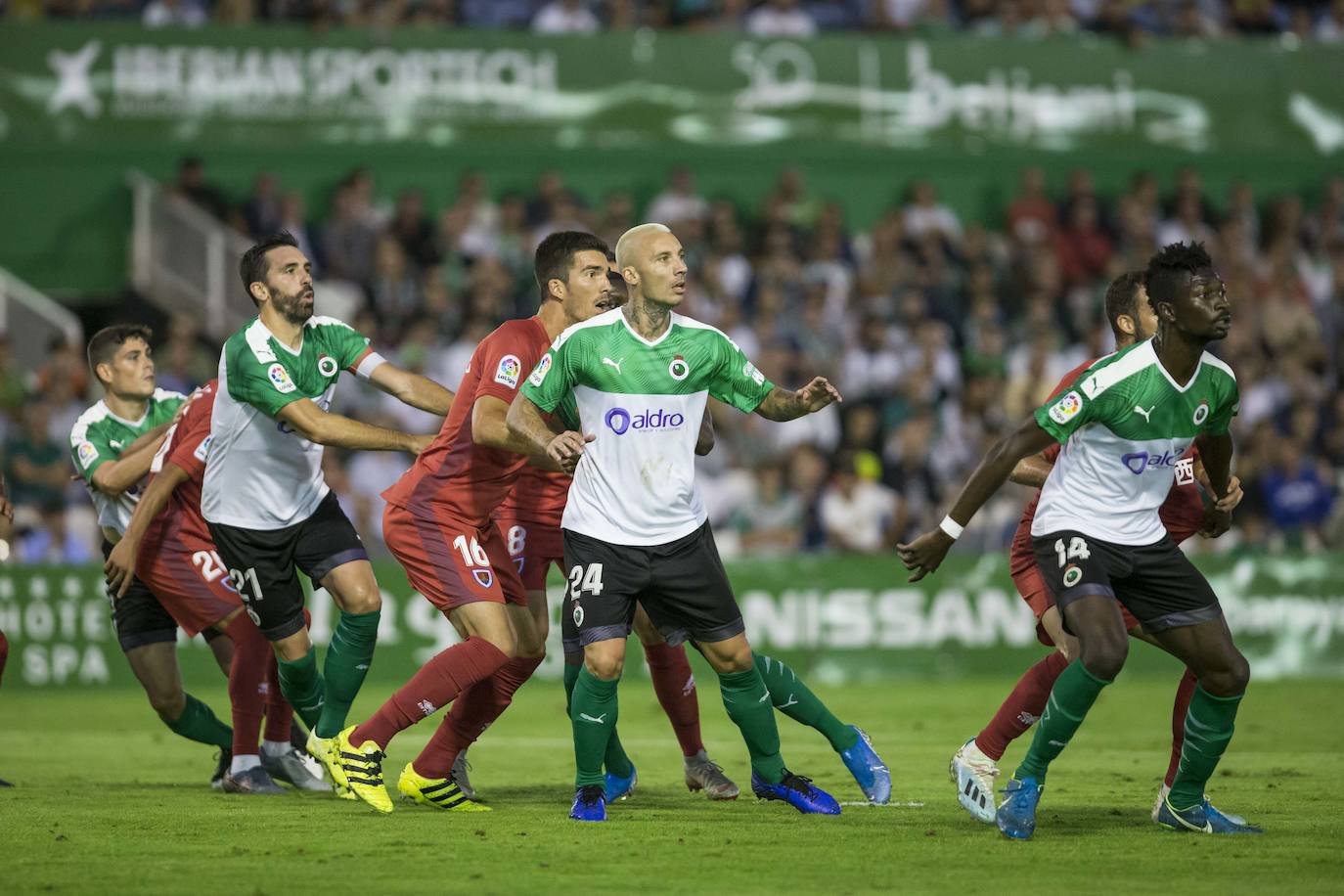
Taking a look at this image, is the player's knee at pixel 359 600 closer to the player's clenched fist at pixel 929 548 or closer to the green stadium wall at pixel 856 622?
the player's clenched fist at pixel 929 548

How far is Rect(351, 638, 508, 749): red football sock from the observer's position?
8.13 metres

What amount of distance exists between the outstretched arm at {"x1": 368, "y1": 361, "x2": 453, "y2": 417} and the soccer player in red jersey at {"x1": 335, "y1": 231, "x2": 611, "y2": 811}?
28cm

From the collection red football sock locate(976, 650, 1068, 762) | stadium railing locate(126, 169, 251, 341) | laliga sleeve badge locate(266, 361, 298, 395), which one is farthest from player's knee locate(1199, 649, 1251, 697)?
stadium railing locate(126, 169, 251, 341)

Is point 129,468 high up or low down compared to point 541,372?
down

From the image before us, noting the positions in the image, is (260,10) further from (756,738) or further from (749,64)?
(756,738)

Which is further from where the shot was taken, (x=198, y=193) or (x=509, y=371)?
(x=198, y=193)

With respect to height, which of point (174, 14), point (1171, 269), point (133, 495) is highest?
point (174, 14)

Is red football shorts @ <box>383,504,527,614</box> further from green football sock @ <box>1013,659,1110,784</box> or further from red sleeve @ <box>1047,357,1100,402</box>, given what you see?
red sleeve @ <box>1047,357,1100,402</box>

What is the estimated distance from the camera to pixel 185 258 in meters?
19.8

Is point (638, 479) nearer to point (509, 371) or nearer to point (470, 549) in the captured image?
point (509, 371)

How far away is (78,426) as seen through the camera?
9.84 m

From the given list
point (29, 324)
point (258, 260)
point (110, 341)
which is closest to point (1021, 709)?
point (258, 260)

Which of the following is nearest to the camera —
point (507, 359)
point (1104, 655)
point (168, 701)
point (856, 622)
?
point (1104, 655)

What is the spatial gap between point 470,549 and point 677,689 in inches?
51.9
